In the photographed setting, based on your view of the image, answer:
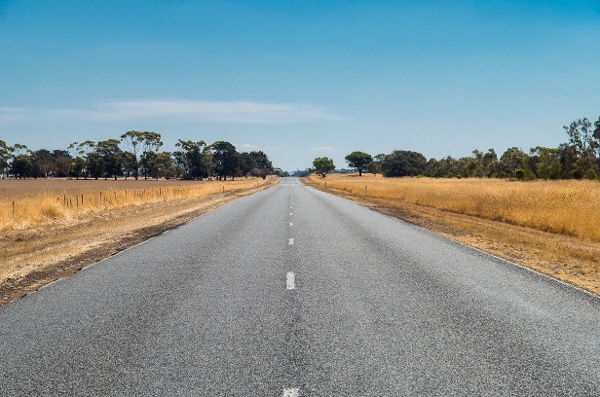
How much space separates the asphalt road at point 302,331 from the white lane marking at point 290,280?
6 centimetres

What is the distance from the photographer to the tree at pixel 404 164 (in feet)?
463

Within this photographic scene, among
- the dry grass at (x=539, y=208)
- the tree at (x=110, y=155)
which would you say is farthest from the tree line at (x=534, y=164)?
the tree at (x=110, y=155)

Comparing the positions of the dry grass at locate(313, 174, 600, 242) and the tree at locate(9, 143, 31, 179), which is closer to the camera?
the dry grass at locate(313, 174, 600, 242)

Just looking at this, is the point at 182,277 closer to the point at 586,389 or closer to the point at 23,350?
the point at 23,350

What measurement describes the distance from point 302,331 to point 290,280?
2.83 metres

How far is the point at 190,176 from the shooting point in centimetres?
13812

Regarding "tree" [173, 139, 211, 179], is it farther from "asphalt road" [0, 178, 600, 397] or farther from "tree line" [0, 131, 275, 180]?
"asphalt road" [0, 178, 600, 397]

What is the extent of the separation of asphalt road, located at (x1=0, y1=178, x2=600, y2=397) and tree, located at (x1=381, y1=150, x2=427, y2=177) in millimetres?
134083

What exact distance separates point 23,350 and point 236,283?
147 inches

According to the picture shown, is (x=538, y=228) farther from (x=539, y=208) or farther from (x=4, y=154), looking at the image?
(x=4, y=154)

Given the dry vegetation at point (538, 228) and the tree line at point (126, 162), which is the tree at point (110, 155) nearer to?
the tree line at point (126, 162)

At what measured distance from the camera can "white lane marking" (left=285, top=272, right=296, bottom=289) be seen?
796 cm

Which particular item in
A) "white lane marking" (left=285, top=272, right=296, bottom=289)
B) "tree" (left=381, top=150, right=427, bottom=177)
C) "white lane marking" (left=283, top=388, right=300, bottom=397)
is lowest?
"white lane marking" (left=285, top=272, right=296, bottom=289)

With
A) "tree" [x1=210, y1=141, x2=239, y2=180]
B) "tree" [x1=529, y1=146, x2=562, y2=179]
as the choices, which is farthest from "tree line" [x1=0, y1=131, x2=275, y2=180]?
"tree" [x1=529, y1=146, x2=562, y2=179]
